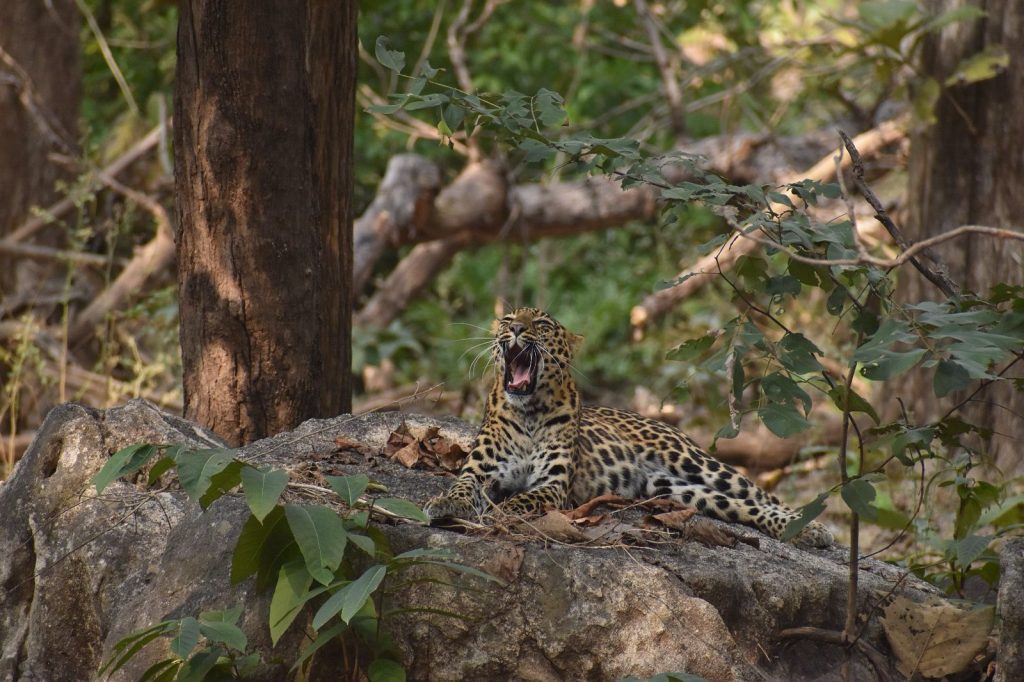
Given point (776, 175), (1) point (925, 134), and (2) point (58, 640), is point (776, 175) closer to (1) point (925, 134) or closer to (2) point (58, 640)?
(1) point (925, 134)

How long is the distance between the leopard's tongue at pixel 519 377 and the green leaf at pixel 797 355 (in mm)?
1671

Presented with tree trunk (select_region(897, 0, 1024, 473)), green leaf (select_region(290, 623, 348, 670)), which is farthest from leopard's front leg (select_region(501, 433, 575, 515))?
tree trunk (select_region(897, 0, 1024, 473))

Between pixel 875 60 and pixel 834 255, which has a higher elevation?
pixel 875 60

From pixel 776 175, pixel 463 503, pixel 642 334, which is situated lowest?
pixel 642 334

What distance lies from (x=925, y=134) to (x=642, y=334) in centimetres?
361

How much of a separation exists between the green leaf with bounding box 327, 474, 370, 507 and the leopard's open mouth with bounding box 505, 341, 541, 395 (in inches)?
66.1

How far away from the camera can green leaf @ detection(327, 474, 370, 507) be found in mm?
4277

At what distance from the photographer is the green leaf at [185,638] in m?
3.89

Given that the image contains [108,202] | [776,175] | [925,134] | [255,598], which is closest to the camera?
[255,598]

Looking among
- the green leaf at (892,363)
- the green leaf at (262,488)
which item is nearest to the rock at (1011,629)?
the green leaf at (892,363)

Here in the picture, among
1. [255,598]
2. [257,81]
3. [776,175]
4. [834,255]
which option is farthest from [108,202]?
[834,255]

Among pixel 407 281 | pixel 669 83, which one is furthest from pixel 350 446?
pixel 669 83

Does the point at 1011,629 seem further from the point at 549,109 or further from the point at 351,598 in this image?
the point at 549,109

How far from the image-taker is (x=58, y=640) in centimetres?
482
